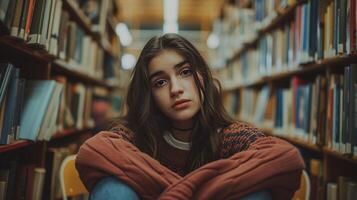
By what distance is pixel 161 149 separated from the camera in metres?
1.26

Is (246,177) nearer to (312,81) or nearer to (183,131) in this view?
(183,131)

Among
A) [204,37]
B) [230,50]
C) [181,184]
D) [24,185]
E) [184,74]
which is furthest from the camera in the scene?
[204,37]

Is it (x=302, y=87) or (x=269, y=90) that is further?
(x=269, y=90)

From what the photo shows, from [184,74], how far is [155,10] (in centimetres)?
595

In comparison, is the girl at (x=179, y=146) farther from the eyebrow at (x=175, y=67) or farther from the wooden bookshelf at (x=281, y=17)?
the wooden bookshelf at (x=281, y=17)

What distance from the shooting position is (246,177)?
0.88m

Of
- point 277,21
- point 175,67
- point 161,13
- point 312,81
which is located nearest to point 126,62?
point 161,13

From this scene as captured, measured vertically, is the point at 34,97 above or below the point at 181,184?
above

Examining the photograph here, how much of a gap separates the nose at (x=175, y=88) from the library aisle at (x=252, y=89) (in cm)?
31

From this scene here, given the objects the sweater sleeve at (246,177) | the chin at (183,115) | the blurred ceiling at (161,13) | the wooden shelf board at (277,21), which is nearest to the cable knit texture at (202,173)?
the sweater sleeve at (246,177)

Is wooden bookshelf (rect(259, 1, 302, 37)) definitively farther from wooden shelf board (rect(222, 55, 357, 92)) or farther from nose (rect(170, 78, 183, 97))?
nose (rect(170, 78, 183, 97))

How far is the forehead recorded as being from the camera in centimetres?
122

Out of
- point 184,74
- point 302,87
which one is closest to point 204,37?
point 302,87

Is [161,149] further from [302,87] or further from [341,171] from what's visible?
[302,87]
